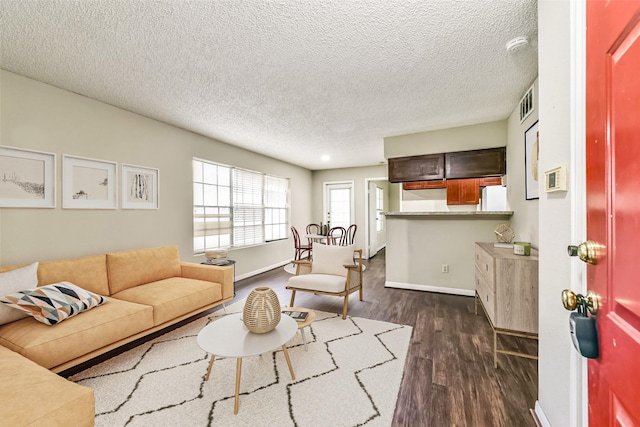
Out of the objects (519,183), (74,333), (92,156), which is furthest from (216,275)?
(519,183)

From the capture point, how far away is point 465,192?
16.3 ft

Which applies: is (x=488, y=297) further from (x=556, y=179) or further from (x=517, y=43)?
(x=517, y=43)

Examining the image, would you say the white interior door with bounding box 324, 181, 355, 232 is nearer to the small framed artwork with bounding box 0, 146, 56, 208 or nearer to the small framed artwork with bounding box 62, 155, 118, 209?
the small framed artwork with bounding box 62, 155, 118, 209

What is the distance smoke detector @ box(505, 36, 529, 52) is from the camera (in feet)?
6.20

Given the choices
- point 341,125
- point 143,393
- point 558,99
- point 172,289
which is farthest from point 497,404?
point 341,125

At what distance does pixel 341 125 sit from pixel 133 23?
8.29 ft

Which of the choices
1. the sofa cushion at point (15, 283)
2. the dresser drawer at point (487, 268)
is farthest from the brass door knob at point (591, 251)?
the sofa cushion at point (15, 283)

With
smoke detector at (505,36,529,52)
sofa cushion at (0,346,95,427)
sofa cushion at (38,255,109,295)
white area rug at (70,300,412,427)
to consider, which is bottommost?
white area rug at (70,300,412,427)

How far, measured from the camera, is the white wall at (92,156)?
92.5 inches

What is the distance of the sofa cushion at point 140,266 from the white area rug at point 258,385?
75cm

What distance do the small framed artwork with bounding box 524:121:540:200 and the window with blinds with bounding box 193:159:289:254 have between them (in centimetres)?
427

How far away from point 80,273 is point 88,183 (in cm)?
98

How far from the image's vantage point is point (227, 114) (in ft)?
10.9

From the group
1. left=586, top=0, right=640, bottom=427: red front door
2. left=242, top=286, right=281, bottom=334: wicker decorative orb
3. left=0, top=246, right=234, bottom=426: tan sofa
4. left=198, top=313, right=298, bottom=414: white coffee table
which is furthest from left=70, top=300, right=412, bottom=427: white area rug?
left=586, top=0, right=640, bottom=427: red front door
